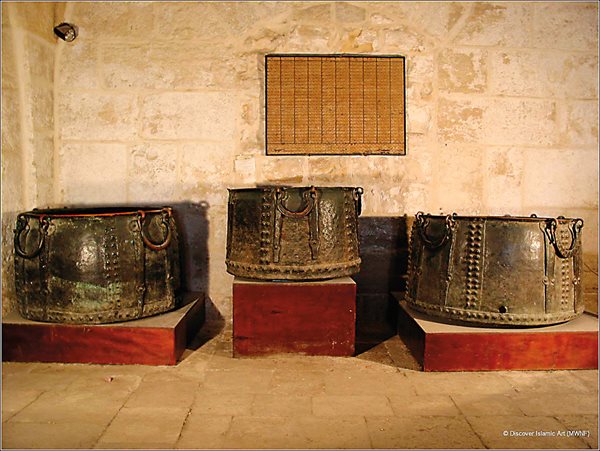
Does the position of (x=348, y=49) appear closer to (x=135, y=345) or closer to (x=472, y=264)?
(x=472, y=264)

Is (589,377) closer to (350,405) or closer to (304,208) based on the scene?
(350,405)

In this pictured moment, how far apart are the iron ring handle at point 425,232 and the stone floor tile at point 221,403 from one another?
1287 millimetres

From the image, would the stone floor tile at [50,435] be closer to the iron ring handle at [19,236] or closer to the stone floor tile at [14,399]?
the stone floor tile at [14,399]

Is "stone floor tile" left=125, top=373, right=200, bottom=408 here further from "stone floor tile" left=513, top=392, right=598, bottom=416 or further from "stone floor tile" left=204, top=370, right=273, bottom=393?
"stone floor tile" left=513, top=392, right=598, bottom=416

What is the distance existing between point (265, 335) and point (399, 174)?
5.28 ft

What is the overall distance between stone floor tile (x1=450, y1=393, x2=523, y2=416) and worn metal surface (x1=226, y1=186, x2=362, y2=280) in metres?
0.97

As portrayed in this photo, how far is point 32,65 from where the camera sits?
3270 millimetres

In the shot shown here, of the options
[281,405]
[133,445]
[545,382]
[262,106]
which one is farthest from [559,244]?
[133,445]

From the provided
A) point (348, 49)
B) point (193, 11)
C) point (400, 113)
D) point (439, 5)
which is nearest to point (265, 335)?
point (400, 113)


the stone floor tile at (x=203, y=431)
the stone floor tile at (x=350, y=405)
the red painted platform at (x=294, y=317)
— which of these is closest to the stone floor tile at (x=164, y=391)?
the stone floor tile at (x=203, y=431)

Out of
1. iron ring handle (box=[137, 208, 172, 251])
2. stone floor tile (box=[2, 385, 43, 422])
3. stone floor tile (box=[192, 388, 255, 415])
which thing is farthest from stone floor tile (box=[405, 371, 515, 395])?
stone floor tile (box=[2, 385, 43, 422])

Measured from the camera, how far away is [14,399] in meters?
2.28

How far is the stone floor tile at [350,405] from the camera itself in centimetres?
218

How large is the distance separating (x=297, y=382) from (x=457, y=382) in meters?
0.82
